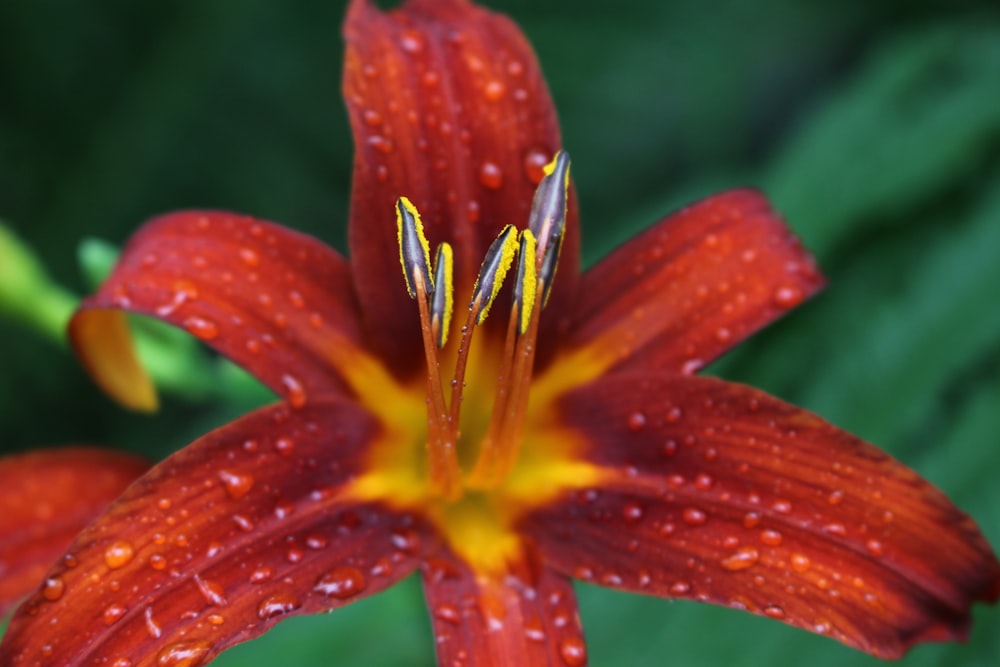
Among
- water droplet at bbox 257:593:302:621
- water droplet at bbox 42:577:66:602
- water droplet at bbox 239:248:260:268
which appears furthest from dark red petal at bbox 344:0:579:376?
water droplet at bbox 42:577:66:602

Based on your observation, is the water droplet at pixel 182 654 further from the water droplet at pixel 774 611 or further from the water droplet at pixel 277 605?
the water droplet at pixel 774 611

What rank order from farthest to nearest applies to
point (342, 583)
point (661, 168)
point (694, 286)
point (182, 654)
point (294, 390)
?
1. point (661, 168)
2. point (694, 286)
3. point (294, 390)
4. point (342, 583)
5. point (182, 654)

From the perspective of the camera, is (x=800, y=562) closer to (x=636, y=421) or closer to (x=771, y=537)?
(x=771, y=537)

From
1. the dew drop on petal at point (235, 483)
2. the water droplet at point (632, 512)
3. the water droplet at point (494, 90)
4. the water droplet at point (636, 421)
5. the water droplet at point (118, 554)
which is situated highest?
the water droplet at point (494, 90)

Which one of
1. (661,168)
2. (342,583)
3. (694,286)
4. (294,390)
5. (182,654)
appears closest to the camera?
(182,654)

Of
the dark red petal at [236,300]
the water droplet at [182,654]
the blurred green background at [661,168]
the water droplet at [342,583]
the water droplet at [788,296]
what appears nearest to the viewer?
the water droplet at [182,654]

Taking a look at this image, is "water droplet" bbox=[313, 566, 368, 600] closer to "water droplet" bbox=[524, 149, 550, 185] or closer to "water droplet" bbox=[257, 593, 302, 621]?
"water droplet" bbox=[257, 593, 302, 621]

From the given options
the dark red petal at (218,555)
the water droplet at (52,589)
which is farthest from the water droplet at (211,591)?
the water droplet at (52,589)

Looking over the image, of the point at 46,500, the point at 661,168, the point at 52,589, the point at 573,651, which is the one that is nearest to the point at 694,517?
the point at 573,651
